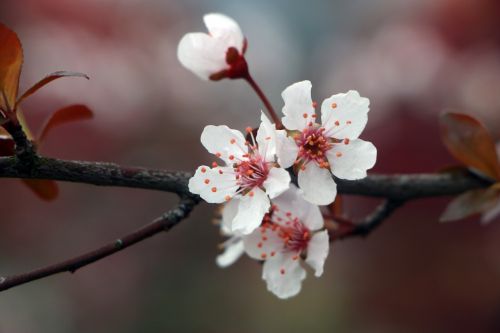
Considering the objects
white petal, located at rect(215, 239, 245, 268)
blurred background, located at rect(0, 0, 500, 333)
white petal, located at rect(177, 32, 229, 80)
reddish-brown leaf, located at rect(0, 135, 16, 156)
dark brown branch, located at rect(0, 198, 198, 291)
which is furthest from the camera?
blurred background, located at rect(0, 0, 500, 333)

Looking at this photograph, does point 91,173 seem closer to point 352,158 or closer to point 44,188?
point 44,188

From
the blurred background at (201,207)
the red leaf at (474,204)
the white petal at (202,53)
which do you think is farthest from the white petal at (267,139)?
the blurred background at (201,207)

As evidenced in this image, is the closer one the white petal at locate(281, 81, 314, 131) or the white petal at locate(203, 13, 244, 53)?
the white petal at locate(281, 81, 314, 131)

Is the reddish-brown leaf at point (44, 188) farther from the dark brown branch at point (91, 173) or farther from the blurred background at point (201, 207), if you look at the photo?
the blurred background at point (201, 207)

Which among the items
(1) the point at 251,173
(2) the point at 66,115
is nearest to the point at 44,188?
(2) the point at 66,115

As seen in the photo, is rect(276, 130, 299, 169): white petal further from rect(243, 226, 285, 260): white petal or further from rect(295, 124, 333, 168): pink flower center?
rect(243, 226, 285, 260): white petal

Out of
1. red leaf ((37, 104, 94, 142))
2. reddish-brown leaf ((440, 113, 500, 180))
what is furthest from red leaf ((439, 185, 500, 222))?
red leaf ((37, 104, 94, 142))
